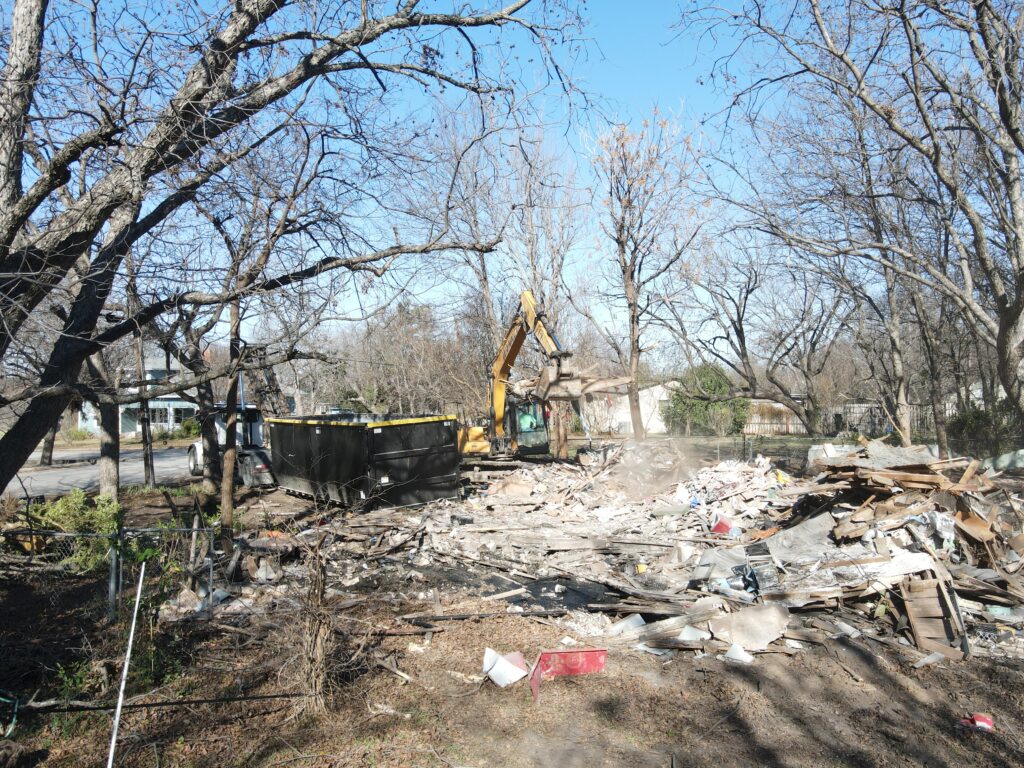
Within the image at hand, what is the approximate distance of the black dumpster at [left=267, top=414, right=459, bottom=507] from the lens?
45.4ft

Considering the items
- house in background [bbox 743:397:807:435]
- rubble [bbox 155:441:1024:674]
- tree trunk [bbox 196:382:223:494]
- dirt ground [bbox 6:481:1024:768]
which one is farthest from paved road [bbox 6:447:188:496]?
house in background [bbox 743:397:807:435]

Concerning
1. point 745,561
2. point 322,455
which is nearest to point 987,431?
point 745,561

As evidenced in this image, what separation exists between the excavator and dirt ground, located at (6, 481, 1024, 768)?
31.5ft

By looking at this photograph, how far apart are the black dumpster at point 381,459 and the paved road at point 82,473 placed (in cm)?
735

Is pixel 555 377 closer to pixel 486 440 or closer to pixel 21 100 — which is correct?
pixel 486 440

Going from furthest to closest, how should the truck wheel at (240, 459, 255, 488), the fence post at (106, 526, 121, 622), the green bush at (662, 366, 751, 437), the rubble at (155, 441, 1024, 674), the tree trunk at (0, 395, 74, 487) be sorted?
the green bush at (662, 366, 751, 437), the truck wheel at (240, 459, 255, 488), the rubble at (155, 441, 1024, 674), the fence post at (106, 526, 121, 622), the tree trunk at (0, 395, 74, 487)

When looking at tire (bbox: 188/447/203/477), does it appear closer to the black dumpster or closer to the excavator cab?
the black dumpster

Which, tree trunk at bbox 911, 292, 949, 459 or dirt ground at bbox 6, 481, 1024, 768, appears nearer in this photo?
dirt ground at bbox 6, 481, 1024, 768

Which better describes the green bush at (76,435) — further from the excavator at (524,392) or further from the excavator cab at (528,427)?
the excavator cab at (528,427)

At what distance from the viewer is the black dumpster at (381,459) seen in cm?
1384

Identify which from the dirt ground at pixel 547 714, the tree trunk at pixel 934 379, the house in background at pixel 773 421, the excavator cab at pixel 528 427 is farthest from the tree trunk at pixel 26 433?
the house in background at pixel 773 421

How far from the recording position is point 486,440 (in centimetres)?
2030

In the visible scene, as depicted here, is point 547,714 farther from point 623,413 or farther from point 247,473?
point 623,413

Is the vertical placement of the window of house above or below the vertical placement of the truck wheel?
above
